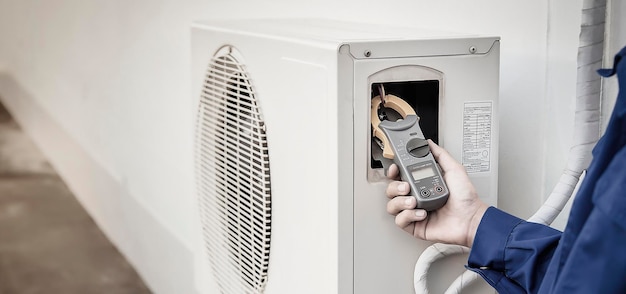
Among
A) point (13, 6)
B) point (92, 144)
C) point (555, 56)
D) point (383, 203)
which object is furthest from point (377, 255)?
point (13, 6)

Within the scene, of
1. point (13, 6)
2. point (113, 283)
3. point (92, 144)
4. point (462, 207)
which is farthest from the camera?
point (13, 6)

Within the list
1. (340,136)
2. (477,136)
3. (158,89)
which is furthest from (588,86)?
(158,89)

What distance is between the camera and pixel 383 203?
3.41ft

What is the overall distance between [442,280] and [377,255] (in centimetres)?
11

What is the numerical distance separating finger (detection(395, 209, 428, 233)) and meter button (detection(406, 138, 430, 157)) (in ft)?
0.23

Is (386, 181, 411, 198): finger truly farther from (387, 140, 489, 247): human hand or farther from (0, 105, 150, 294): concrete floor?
(0, 105, 150, 294): concrete floor

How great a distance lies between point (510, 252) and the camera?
3.08 ft

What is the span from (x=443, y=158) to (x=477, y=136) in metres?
0.07

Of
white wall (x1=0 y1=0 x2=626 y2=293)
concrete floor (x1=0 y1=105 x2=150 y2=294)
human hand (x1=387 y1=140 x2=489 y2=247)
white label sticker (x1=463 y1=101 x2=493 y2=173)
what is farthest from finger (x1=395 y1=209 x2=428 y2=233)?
concrete floor (x1=0 y1=105 x2=150 y2=294)

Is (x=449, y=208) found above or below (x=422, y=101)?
Answer: below

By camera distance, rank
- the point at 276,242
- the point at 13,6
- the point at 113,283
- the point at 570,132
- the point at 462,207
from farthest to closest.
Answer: the point at 13,6, the point at 113,283, the point at 276,242, the point at 570,132, the point at 462,207

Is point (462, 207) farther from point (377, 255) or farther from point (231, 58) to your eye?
point (231, 58)

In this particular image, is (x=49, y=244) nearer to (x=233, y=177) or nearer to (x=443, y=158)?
(x=233, y=177)

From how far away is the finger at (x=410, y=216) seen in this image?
98cm
